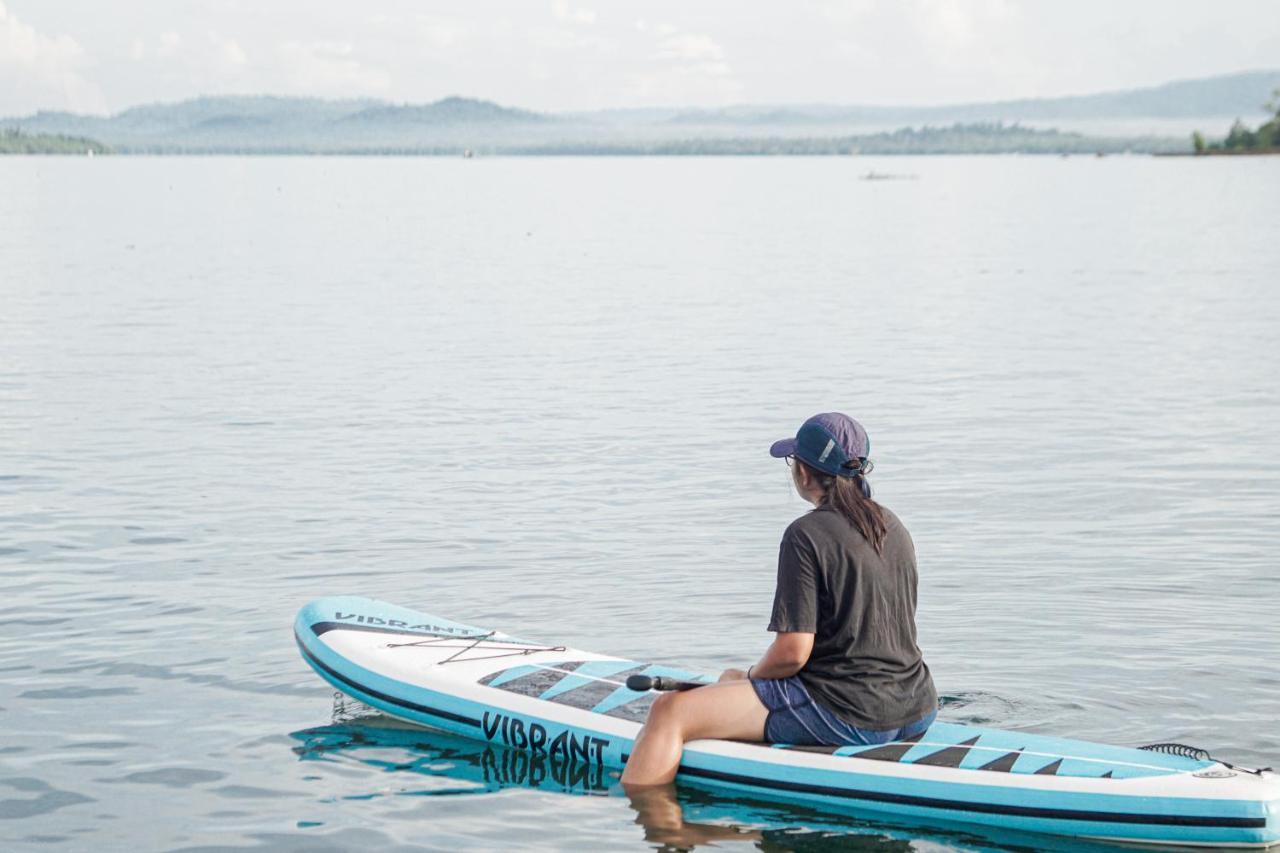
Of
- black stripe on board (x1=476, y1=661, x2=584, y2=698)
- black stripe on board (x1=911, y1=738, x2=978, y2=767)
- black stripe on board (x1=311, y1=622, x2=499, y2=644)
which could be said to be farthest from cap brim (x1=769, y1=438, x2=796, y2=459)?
black stripe on board (x1=311, y1=622, x2=499, y2=644)

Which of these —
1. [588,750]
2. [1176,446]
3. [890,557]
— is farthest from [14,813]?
[1176,446]

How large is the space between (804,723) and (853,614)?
838 mm

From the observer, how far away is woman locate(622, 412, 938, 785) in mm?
7297

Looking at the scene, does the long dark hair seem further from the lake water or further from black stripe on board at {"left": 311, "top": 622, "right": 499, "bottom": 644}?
black stripe on board at {"left": 311, "top": 622, "right": 499, "bottom": 644}

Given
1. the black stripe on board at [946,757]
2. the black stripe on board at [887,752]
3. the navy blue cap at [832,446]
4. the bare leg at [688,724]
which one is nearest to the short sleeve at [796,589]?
the navy blue cap at [832,446]

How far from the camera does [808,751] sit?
8.06 m

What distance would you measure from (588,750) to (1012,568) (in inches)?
219

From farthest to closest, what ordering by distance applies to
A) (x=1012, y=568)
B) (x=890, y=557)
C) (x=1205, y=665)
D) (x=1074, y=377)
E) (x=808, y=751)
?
(x=1074, y=377) → (x=1012, y=568) → (x=1205, y=665) → (x=808, y=751) → (x=890, y=557)

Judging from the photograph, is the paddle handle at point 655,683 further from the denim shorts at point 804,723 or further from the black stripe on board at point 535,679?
the black stripe on board at point 535,679

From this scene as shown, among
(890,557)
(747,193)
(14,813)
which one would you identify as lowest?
(14,813)

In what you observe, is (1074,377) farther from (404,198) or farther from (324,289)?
(404,198)

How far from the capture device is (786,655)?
24.5 ft

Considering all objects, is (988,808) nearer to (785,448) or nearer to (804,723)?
(804,723)

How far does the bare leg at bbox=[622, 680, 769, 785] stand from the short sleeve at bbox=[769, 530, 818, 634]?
30.4 inches
